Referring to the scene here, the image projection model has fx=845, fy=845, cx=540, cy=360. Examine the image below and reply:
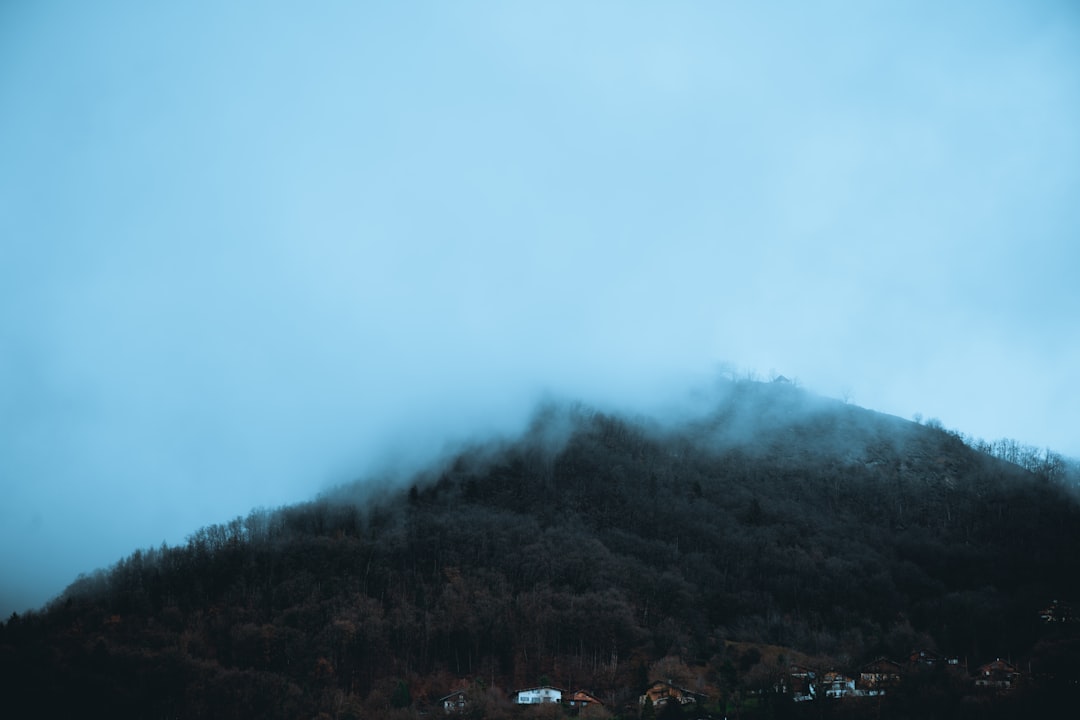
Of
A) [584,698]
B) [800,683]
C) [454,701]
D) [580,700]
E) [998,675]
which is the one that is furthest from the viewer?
[454,701]

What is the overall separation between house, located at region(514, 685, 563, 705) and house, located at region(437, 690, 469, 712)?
6.39 meters

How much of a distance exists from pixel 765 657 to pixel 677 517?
1856 inches

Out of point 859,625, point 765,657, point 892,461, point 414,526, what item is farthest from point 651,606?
point 892,461

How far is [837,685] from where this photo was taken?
93312 millimetres

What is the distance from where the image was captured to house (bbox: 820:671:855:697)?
297 ft

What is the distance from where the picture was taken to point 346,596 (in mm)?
122188

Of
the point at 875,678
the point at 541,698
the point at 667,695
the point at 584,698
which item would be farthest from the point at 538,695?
the point at 875,678

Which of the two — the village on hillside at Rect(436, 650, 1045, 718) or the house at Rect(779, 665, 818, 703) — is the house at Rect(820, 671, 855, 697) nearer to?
the village on hillside at Rect(436, 650, 1045, 718)

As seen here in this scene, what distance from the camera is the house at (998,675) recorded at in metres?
86.0

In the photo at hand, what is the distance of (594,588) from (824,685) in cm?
4030

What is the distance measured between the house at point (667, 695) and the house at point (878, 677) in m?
17.4

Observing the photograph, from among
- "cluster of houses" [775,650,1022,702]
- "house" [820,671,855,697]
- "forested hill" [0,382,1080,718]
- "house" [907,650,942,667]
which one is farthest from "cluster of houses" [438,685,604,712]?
"house" [907,650,942,667]

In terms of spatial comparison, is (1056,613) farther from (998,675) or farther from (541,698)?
(541,698)

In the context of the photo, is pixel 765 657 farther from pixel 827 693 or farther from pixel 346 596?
pixel 346 596
